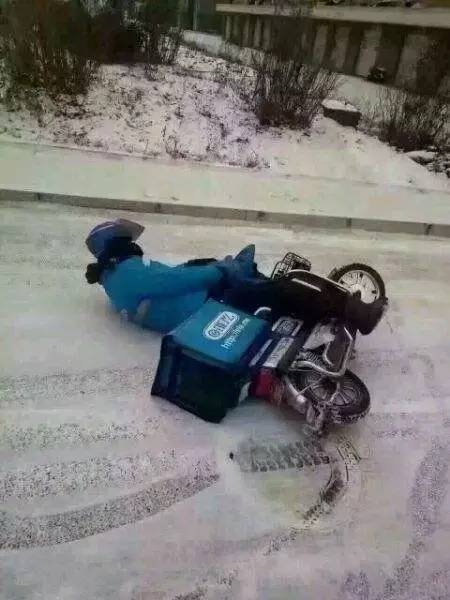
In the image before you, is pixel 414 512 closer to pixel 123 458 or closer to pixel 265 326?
pixel 265 326

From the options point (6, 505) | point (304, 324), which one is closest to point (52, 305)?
point (6, 505)

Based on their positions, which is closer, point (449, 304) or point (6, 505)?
point (6, 505)

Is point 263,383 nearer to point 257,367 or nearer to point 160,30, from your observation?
point 257,367

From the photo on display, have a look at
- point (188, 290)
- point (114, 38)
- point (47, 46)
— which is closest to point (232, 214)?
point (188, 290)

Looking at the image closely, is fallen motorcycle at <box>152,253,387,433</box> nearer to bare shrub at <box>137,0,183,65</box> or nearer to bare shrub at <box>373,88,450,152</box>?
bare shrub at <box>373,88,450,152</box>

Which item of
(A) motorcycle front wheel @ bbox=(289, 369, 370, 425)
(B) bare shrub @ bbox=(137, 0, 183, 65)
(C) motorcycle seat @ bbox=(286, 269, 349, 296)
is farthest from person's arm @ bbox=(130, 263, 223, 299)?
(B) bare shrub @ bbox=(137, 0, 183, 65)

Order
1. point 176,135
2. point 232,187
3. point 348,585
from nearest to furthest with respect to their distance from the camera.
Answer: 1. point 348,585
2. point 232,187
3. point 176,135

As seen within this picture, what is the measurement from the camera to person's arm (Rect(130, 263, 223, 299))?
2.64 metres

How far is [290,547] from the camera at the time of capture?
6.19 ft

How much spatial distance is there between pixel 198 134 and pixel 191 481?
5371mm

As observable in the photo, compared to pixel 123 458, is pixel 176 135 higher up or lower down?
higher up

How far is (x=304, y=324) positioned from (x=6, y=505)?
1.69m

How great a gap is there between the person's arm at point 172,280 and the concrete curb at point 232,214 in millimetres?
1945

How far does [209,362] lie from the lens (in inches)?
86.7
